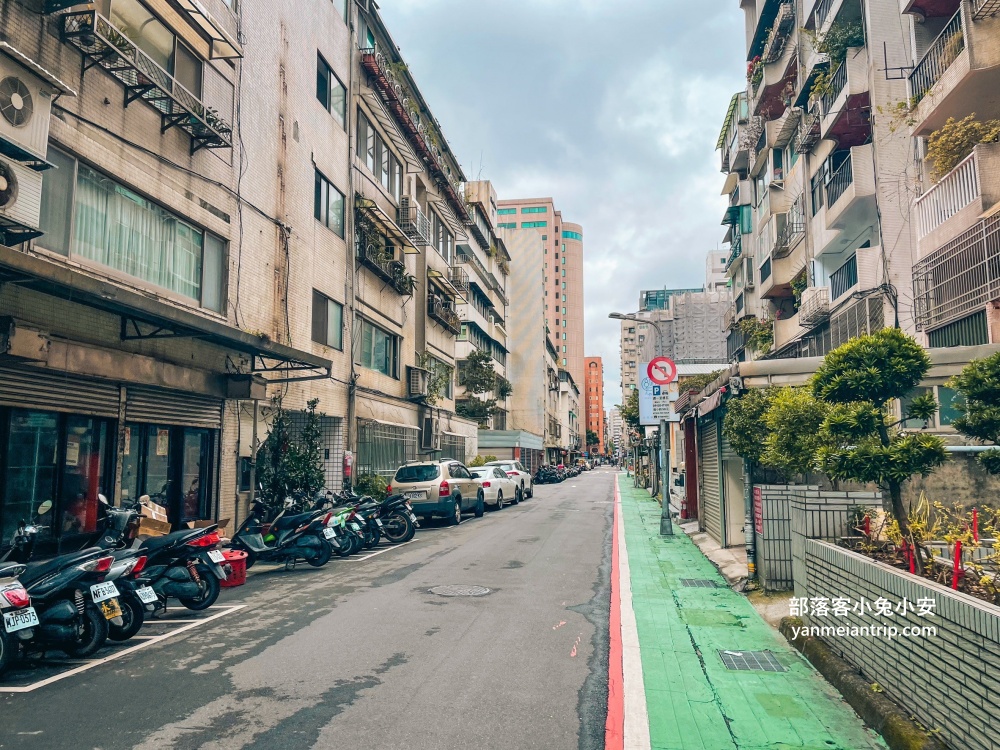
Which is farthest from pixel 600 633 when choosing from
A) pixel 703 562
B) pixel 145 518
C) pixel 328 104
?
pixel 328 104

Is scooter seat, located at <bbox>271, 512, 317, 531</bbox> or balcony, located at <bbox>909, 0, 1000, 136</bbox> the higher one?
balcony, located at <bbox>909, 0, 1000, 136</bbox>

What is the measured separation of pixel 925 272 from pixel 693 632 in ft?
33.2

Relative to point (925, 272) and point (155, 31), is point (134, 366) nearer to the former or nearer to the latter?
point (155, 31)

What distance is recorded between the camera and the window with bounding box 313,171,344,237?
20.5 metres

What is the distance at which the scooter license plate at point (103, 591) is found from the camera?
22.4 ft

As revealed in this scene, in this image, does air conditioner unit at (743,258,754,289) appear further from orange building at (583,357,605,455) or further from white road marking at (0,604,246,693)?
orange building at (583,357,605,455)

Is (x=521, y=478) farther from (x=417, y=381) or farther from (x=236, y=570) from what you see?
(x=236, y=570)

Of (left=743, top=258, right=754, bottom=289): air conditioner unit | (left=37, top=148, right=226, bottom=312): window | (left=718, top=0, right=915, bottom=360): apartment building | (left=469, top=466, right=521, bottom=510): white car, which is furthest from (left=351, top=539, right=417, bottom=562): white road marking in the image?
(left=743, top=258, right=754, bottom=289): air conditioner unit

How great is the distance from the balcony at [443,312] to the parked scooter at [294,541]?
1952cm

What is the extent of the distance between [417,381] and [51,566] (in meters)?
21.5

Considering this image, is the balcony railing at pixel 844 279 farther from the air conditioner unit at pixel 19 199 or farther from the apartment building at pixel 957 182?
the air conditioner unit at pixel 19 199

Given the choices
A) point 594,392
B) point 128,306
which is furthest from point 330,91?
point 594,392

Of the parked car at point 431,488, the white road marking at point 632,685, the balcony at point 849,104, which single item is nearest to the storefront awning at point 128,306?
the parked car at point 431,488

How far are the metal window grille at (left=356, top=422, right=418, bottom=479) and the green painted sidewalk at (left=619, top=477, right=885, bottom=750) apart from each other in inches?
566
